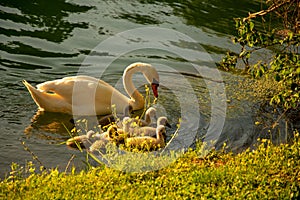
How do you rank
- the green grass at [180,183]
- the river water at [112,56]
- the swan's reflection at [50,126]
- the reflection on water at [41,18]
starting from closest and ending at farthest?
the green grass at [180,183], the swan's reflection at [50,126], the river water at [112,56], the reflection on water at [41,18]

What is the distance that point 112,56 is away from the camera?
39.7ft

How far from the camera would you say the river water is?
8.15 meters

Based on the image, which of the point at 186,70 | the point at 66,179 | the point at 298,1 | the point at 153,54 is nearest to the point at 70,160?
the point at 66,179

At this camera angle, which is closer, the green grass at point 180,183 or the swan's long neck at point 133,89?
the green grass at point 180,183

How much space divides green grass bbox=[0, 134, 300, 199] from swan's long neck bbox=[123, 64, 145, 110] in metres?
3.05

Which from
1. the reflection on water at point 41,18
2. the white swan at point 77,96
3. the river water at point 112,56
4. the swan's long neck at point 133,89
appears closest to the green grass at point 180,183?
the river water at point 112,56

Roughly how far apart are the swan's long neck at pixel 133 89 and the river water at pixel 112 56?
0.45 m

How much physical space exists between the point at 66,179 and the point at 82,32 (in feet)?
26.6

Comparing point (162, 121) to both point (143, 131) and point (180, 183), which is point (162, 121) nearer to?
point (143, 131)

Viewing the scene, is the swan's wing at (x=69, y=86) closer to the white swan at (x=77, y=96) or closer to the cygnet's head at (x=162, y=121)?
the white swan at (x=77, y=96)

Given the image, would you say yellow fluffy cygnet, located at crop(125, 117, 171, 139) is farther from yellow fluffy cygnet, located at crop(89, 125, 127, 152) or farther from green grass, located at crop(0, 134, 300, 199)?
green grass, located at crop(0, 134, 300, 199)

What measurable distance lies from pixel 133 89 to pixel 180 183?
3837 mm

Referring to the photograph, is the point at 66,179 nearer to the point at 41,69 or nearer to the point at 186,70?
the point at 41,69

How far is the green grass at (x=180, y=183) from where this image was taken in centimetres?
554
